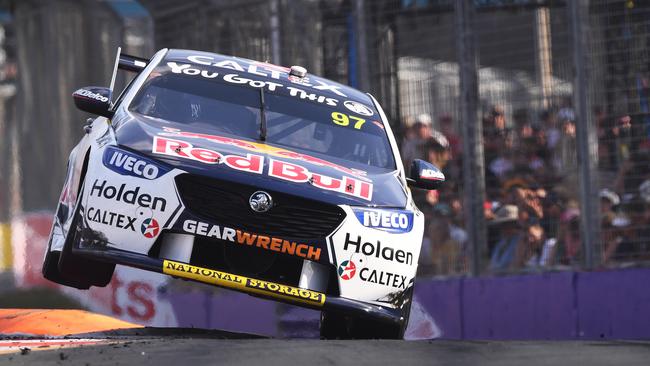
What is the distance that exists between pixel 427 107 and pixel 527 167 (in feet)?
3.93

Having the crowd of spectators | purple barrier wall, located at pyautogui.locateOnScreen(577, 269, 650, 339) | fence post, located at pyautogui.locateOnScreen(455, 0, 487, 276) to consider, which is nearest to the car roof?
the crowd of spectators

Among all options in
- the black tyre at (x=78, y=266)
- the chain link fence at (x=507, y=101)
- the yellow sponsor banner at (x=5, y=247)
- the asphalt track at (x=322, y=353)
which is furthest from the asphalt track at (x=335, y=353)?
the yellow sponsor banner at (x=5, y=247)

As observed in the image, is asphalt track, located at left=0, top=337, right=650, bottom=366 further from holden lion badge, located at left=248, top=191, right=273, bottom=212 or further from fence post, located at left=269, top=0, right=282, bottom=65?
fence post, located at left=269, top=0, right=282, bottom=65

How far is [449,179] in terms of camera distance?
40.1 ft

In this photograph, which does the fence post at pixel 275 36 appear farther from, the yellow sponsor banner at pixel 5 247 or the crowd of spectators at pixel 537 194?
the yellow sponsor banner at pixel 5 247

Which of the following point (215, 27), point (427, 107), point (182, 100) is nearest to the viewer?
point (182, 100)

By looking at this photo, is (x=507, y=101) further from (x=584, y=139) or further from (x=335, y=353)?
(x=335, y=353)

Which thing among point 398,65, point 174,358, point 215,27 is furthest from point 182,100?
point 215,27

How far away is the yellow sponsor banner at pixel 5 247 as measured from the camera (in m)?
17.9

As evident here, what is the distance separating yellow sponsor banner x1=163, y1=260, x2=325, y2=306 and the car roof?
74.2 inches

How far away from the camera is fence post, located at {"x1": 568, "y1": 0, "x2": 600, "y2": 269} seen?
11.3 meters

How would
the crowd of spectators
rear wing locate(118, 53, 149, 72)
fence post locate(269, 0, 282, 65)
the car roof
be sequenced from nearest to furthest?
1. the car roof
2. rear wing locate(118, 53, 149, 72)
3. the crowd of spectators
4. fence post locate(269, 0, 282, 65)

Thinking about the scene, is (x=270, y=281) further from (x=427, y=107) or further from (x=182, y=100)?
(x=427, y=107)

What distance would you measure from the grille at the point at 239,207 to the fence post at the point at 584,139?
156 inches
